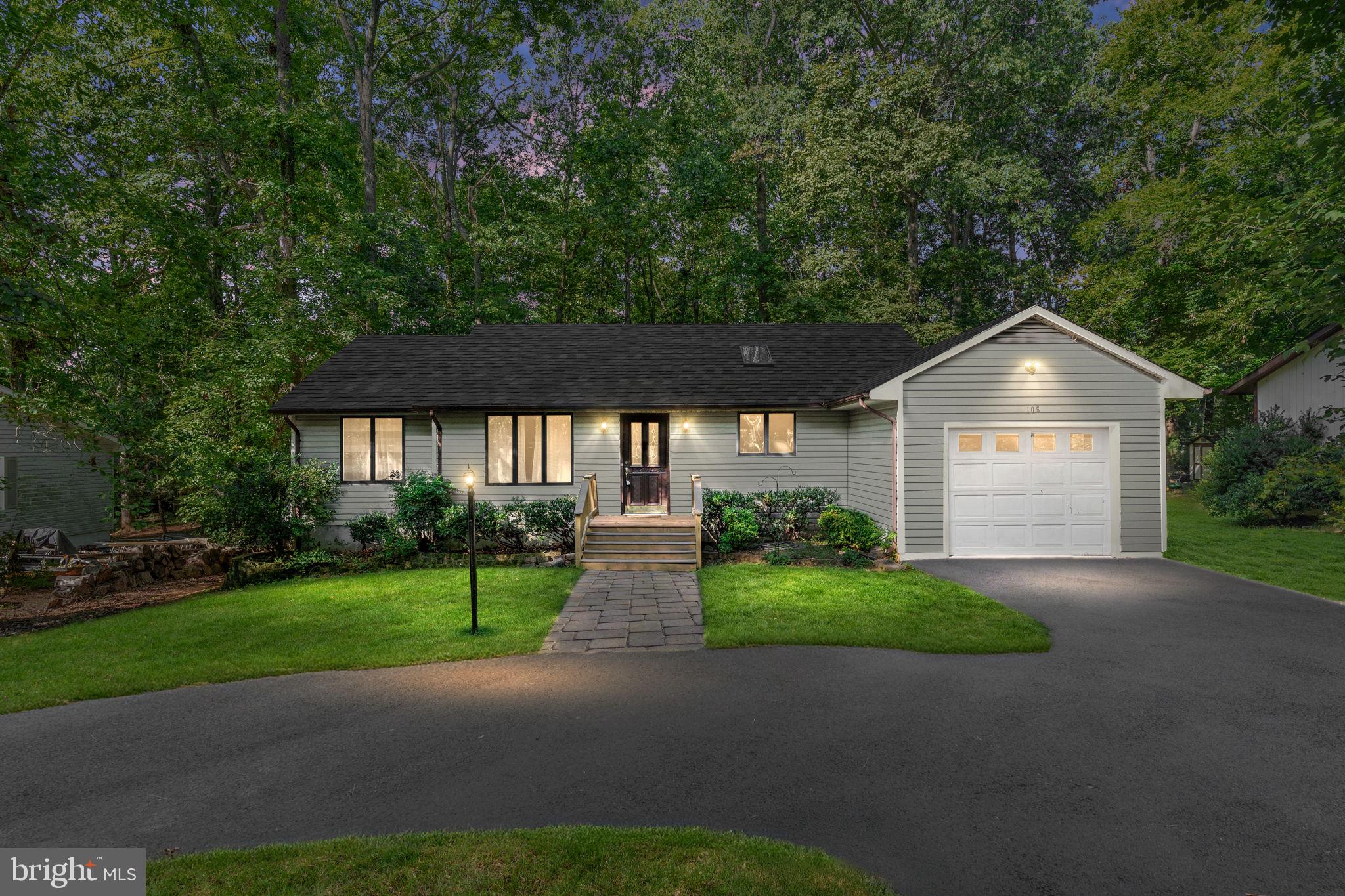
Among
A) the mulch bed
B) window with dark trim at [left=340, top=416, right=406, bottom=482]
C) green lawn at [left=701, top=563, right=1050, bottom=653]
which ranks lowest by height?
the mulch bed

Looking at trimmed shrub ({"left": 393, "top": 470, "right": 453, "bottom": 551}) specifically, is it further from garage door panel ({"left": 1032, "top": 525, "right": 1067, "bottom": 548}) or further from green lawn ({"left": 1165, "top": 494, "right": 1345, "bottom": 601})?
green lawn ({"left": 1165, "top": 494, "right": 1345, "bottom": 601})

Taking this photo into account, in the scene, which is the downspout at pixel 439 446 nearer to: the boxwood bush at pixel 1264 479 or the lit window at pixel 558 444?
the lit window at pixel 558 444

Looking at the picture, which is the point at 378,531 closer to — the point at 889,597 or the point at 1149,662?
the point at 889,597

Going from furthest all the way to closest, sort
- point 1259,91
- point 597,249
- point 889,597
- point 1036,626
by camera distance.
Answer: point 597,249
point 1259,91
point 889,597
point 1036,626

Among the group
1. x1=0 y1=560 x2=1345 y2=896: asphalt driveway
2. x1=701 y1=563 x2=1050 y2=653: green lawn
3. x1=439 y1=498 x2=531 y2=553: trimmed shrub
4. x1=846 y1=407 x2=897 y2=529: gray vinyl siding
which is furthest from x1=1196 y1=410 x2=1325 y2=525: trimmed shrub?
x1=439 y1=498 x2=531 y2=553: trimmed shrub

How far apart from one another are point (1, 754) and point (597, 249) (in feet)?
83.1

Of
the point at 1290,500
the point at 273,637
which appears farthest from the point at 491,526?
the point at 1290,500

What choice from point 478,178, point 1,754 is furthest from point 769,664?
point 478,178

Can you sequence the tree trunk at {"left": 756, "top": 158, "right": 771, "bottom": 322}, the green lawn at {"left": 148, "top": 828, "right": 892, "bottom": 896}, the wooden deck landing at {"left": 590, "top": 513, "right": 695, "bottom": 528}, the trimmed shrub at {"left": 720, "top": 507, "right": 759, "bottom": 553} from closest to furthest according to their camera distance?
the green lawn at {"left": 148, "top": 828, "right": 892, "bottom": 896} → the trimmed shrub at {"left": 720, "top": 507, "right": 759, "bottom": 553} → the wooden deck landing at {"left": 590, "top": 513, "right": 695, "bottom": 528} → the tree trunk at {"left": 756, "top": 158, "right": 771, "bottom": 322}

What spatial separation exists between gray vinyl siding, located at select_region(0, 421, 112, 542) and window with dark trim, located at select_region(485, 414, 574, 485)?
28.6ft

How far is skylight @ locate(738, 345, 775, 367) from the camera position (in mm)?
15633

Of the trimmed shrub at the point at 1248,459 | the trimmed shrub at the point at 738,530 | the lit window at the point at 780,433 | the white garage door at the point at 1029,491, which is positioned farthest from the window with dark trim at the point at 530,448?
the trimmed shrub at the point at 1248,459

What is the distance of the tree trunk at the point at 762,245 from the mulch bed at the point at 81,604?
20751 millimetres

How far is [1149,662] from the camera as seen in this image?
5887 millimetres
